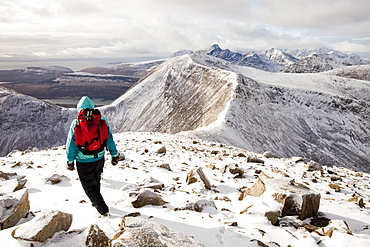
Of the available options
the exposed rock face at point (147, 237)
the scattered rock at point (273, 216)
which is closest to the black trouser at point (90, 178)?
the exposed rock face at point (147, 237)

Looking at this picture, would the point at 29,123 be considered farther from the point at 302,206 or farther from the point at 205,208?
the point at 302,206

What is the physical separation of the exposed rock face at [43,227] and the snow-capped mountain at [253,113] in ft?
89.1

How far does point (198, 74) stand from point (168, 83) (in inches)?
557

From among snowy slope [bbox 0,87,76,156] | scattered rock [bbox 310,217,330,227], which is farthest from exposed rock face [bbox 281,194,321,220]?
snowy slope [bbox 0,87,76,156]

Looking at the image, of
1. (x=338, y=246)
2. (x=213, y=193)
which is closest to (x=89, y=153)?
(x=213, y=193)

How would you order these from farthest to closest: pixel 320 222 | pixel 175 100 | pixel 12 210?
1. pixel 175 100
2. pixel 320 222
3. pixel 12 210

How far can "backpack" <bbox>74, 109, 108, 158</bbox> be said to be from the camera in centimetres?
530

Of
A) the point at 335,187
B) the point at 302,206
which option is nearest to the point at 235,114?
the point at 335,187

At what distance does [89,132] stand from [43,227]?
2202 mm

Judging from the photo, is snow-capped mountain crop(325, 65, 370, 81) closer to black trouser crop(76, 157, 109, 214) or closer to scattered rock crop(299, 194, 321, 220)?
scattered rock crop(299, 194, 321, 220)

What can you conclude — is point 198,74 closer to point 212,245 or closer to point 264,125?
point 264,125

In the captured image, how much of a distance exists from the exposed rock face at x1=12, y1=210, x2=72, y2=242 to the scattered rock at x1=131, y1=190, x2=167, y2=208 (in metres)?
1.94

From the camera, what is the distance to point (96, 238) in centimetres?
382

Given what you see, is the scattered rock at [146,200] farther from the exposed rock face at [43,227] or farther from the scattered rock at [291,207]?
the scattered rock at [291,207]
